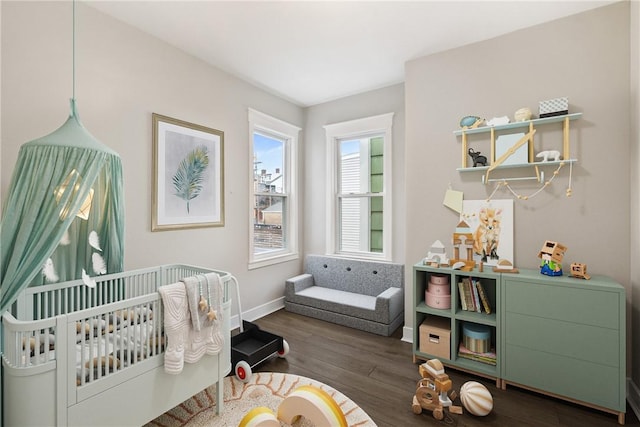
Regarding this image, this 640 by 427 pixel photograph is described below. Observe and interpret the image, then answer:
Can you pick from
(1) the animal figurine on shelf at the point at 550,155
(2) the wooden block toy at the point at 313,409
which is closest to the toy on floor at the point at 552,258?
(1) the animal figurine on shelf at the point at 550,155

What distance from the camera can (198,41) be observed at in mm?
2492

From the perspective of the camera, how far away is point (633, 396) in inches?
74.4

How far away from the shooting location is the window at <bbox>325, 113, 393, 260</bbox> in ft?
11.4

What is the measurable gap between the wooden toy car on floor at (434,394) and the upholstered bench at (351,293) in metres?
1.01

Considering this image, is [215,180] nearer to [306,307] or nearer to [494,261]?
[306,307]

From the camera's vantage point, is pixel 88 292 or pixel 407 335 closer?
pixel 88 292

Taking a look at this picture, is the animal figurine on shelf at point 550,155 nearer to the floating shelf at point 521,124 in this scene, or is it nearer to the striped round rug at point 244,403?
the floating shelf at point 521,124

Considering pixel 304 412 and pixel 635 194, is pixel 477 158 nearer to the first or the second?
pixel 635 194

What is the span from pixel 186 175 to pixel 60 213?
4.26 feet

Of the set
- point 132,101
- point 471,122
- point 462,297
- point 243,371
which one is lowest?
point 243,371

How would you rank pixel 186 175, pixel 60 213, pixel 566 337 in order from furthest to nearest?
pixel 186 175 → pixel 566 337 → pixel 60 213

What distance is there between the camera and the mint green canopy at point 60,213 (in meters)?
1.31

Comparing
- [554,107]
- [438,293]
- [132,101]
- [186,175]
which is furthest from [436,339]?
[132,101]

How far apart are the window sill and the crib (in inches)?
57.7
